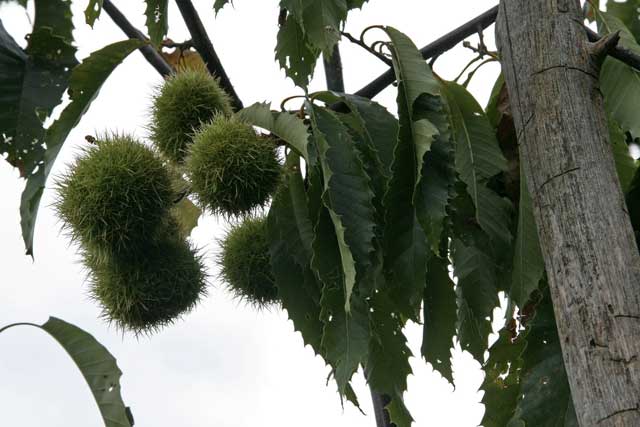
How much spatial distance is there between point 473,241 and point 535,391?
0.35m

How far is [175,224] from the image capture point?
2.76m

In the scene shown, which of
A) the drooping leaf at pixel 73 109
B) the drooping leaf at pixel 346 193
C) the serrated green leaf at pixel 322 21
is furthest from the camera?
the drooping leaf at pixel 73 109

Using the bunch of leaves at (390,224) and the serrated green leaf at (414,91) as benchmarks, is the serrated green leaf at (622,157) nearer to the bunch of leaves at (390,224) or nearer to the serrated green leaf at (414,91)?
the bunch of leaves at (390,224)

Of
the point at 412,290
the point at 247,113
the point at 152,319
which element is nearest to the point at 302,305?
the point at 412,290

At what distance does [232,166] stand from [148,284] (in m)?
0.56

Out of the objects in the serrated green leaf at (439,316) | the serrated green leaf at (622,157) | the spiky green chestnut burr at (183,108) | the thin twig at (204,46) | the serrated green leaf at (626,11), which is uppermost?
the serrated green leaf at (626,11)

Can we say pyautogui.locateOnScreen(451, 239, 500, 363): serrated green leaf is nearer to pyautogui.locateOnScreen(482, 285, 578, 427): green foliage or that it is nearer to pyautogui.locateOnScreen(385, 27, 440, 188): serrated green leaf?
pyautogui.locateOnScreen(482, 285, 578, 427): green foliage

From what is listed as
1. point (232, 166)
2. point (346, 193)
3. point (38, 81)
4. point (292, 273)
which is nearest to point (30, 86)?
point (38, 81)

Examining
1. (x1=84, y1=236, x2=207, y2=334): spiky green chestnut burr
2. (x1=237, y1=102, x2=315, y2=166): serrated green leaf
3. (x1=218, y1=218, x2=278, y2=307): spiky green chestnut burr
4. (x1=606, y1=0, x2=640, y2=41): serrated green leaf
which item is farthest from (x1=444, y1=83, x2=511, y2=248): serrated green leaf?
(x1=84, y1=236, x2=207, y2=334): spiky green chestnut burr

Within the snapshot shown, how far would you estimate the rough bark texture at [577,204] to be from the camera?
1.55 m

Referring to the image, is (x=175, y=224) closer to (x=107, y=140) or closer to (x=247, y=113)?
(x=107, y=140)

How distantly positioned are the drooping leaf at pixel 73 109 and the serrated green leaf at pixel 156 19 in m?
0.05

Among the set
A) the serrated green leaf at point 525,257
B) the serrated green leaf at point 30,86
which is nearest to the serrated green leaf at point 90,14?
Answer: the serrated green leaf at point 30,86

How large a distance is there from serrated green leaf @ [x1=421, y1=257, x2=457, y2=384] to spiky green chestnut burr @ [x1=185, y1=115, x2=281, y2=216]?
1.50 feet
